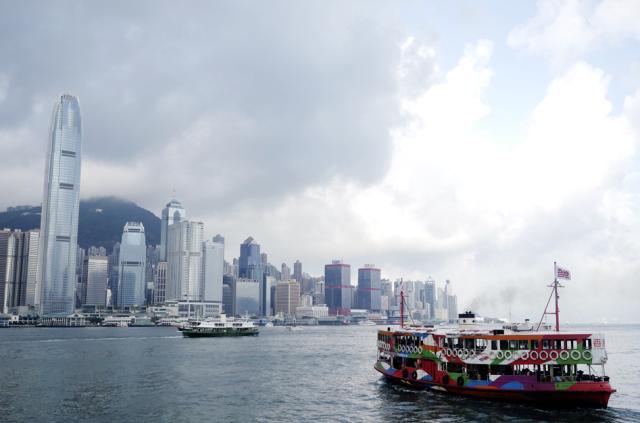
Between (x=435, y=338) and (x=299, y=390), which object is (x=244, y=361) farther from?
(x=435, y=338)

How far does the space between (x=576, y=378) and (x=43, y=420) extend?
4703 cm

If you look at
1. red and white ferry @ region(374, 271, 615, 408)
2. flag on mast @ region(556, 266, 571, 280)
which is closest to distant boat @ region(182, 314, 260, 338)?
red and white ferry @ region(374, 271, 615, 408)

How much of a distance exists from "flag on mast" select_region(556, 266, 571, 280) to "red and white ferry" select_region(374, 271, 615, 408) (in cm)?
111

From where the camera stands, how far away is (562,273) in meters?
59.3

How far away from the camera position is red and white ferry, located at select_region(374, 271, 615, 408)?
169ft

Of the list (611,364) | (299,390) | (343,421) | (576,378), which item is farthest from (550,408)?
(611,364)

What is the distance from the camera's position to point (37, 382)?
72.4 metres

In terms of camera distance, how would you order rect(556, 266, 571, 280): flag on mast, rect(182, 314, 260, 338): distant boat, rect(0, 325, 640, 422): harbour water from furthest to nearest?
1. rect(182, 314, 260, 338): distant boat
2. rect(556, 266, 571, 280): flag on mast
3. rect(0, 325, 640, 422): harbour water

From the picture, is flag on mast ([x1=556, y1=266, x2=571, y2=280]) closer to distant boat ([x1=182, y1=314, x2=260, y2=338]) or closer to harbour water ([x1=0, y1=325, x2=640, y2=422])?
harbour water ([x1=0, y1=325, x2=640, y2=422])

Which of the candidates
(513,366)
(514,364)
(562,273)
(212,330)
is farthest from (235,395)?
(212,330)

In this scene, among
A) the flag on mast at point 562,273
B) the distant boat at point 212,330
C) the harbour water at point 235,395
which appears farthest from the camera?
the distant boat at point 212,330

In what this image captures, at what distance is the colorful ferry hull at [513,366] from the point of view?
2026 inches

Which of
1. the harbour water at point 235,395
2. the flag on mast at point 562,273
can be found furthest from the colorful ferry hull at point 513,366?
the flag on mast at point 562,273

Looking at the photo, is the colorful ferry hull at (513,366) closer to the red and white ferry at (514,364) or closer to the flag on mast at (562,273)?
the red and white ferry at (514,364)
